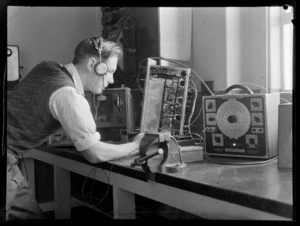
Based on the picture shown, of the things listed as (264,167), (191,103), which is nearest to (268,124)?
(264,167)

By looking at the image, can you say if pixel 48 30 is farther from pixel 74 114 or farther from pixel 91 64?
pixel 74 114

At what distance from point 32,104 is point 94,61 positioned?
0.88ft

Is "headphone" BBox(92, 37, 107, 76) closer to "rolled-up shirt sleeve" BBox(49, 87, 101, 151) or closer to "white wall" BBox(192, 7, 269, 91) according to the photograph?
"rolled-up shirt sleeve" BBox(49, 87, 101, 151)

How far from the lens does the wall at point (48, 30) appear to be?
3.76ft

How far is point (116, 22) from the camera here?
143cm

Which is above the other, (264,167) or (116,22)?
(116,22)

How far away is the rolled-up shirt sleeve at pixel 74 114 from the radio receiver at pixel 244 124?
1.59 ft

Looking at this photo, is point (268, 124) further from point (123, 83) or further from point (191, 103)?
point (123, 83)

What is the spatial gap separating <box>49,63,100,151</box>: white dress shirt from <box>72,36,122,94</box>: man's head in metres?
0.03

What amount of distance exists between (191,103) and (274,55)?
403mm

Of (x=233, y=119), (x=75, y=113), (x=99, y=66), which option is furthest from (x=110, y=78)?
(x=233, y=119)

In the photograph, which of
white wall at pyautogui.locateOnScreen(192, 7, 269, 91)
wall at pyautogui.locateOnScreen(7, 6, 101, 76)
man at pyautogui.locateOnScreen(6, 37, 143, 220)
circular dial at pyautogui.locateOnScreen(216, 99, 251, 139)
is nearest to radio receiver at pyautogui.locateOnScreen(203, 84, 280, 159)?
circular dial at pyautogui.locateOnScreen(216, 99, 251, 139)

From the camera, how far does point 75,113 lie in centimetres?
129

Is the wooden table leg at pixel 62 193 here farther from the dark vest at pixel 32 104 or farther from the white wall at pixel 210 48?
the white wall at pixel 210 48
